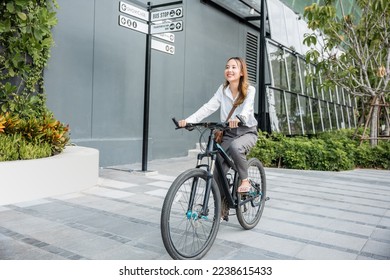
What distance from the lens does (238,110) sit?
3.51m

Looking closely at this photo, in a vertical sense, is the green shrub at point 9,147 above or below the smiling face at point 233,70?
below

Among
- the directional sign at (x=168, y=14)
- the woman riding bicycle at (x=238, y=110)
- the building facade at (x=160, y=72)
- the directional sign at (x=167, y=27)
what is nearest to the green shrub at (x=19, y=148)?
the building facade at (x=160, y=72)

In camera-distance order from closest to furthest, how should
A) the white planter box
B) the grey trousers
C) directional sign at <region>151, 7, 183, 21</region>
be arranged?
the grey trousers → the white planter box → directional sign at <region>151, 7, 183, 21</region>

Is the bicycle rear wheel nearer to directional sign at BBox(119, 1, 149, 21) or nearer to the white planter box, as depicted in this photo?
the white planter box

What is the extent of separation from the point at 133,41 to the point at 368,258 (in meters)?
6.90

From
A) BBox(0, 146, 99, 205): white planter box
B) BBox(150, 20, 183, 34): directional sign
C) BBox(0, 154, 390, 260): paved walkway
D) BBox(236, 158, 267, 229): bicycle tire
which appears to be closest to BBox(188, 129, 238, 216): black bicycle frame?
BBox(236, 158, 267, 229): bicycle tire

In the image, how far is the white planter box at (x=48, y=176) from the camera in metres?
4.50

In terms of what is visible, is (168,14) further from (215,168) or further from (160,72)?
(215,168)

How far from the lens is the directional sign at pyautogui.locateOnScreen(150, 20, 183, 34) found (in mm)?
6453

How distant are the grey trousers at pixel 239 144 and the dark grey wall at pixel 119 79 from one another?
4.49m

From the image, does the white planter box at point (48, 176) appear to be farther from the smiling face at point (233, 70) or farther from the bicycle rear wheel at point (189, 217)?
the smiling face at point (233, 70)

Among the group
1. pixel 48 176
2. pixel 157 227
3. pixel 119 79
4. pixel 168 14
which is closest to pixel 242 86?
→ pixel 157 227

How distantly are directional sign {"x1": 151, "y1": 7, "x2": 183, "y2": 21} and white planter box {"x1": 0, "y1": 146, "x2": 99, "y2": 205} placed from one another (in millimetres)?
2693

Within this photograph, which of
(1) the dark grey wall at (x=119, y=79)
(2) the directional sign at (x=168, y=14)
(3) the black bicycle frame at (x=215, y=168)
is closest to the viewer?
(3) the black bicycle frame at (x=215, y=168)
